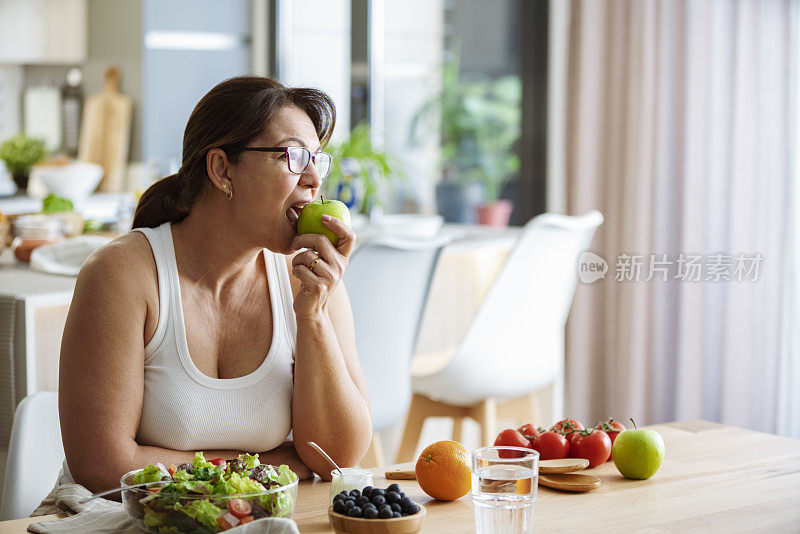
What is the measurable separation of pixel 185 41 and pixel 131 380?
3.78m

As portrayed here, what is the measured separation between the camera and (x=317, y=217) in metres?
1.55


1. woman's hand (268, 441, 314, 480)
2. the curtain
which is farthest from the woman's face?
the curtain

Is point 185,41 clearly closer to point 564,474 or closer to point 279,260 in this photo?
point 279,260

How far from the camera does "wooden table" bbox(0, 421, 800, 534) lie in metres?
1.23

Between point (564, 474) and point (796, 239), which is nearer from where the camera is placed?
point (564, 474)

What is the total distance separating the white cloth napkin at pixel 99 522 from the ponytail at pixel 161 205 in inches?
21.2

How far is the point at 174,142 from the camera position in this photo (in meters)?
5.09

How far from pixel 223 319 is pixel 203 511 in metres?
0.61

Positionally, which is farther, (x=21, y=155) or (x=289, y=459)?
(x=21, y=155)

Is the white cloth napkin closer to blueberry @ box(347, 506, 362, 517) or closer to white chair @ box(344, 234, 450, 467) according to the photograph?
blueberry @ box(347, 506, 362, 517)

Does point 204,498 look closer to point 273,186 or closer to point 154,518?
point 154,518

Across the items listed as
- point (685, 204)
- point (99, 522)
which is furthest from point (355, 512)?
point (685, 204)

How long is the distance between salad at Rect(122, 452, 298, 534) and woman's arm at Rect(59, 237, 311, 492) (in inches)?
14.5

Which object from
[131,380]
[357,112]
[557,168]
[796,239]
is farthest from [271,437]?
[357,112]
